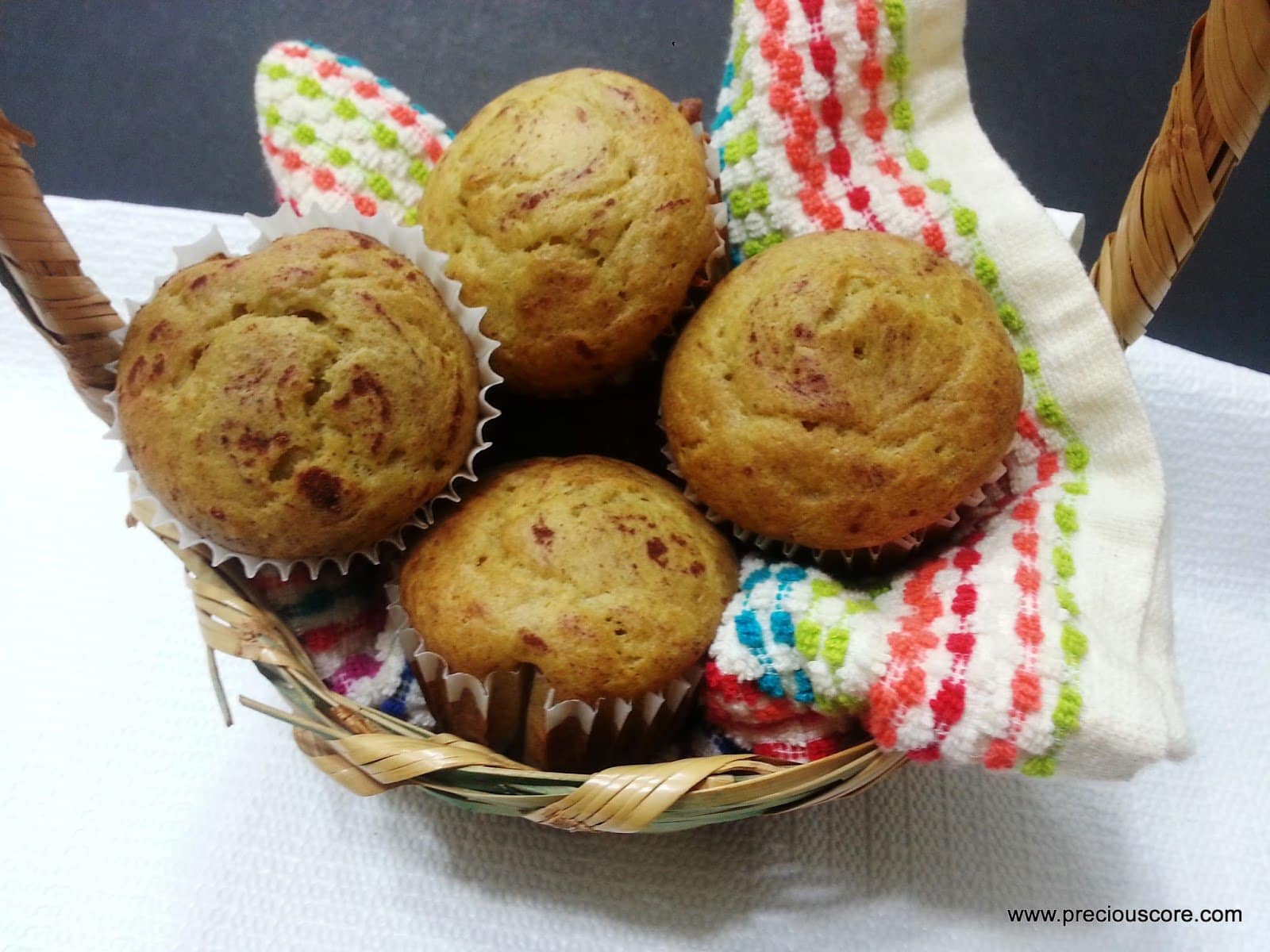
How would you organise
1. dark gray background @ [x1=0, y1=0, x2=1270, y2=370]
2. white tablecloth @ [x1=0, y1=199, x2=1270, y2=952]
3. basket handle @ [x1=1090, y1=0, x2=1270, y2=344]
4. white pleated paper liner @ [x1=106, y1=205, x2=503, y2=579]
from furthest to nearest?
dark gray background @ [x1=0, y1=0, x2=1270, y2=370] → white tablecloth @ [x1=0, y1=199, x2=1270, y2=952] → white pleated paper liner @ [x1=106, y1=205, x2=503, y2=579] → basket handle @ [x1=1090, y1=0, x2=1270, y2=344]

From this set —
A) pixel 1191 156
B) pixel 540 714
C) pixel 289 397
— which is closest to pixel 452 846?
pixel 540 714

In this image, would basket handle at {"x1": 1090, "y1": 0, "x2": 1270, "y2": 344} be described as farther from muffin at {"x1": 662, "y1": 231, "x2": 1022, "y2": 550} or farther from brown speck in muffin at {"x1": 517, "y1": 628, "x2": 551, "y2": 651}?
brown speck in muffin at {"x1": 517, "y1": 628, "x2": 551, "y2": 651}

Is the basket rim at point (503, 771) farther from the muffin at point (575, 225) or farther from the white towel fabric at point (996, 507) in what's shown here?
the muffin at point (575, 225)

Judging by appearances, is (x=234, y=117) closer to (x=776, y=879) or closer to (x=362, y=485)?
(x=362, y=485)

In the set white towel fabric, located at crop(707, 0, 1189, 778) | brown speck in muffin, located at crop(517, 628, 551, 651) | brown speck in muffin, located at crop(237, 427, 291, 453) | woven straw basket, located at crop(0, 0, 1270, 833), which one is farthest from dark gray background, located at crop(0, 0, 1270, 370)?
brown speck in muffin, located at crop(517, 628, 551, 651)

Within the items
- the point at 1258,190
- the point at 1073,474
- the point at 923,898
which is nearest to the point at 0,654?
the point at 923,898

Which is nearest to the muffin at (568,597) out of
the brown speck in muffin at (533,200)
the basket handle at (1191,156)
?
the brown speck in muffin at (533,200)
